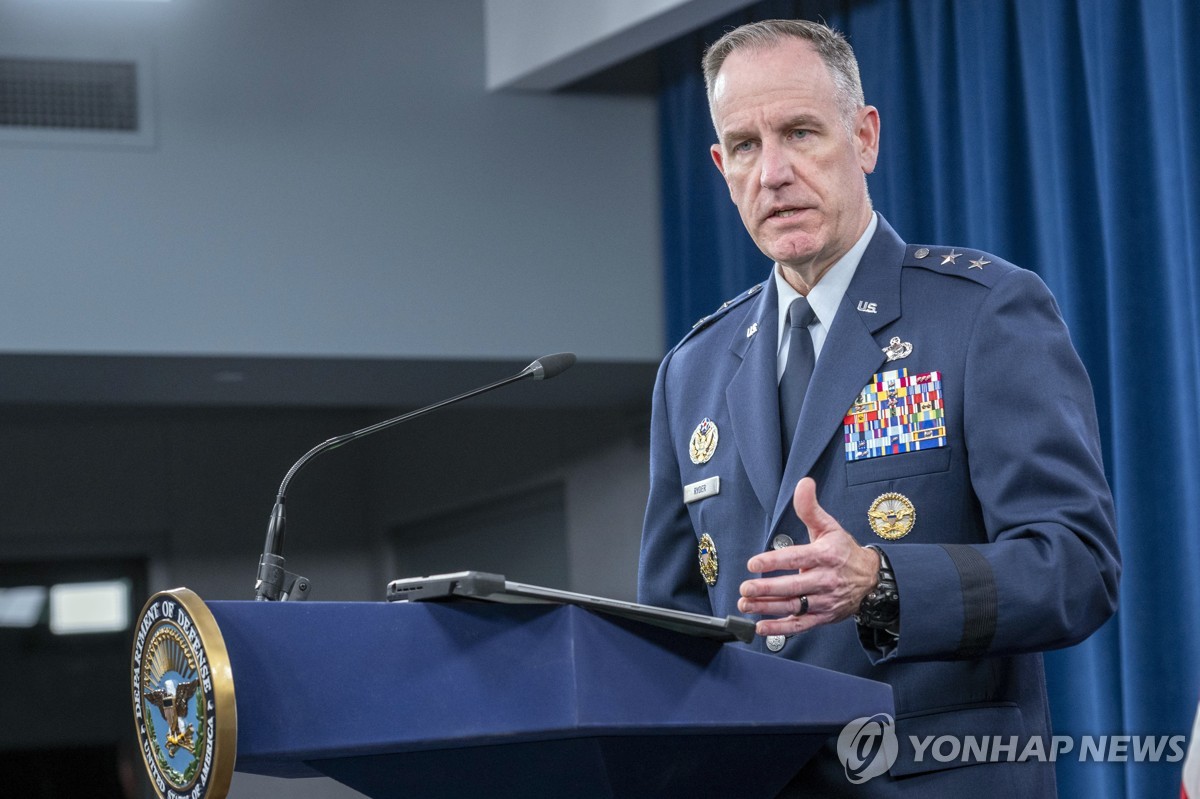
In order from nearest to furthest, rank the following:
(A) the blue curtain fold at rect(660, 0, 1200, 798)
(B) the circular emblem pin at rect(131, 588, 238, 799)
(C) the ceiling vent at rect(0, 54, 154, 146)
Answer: (B) the circular emblem pin at rect(131, 588, 238, 799)
(A) the blue curtain fold at rect(660, 0, 1200, 798)
(C) the ceiling vent at rect(0, 54, 154, 146)

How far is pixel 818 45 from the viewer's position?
4.92 ft

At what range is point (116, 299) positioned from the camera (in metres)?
3.98

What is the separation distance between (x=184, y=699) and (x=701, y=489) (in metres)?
0.63

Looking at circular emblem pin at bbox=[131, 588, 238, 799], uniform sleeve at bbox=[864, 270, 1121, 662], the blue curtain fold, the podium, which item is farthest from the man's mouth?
the blue curtain fold

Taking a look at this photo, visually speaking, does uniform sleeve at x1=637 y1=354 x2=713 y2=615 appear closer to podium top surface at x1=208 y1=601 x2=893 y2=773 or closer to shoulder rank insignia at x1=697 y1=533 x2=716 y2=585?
shoulder rank insignia at x1=697 y1=533 x2=716 y2=585

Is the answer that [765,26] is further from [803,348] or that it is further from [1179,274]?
[1179,274]

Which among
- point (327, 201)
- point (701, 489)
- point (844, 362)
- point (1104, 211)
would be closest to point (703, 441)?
point (701, 489)

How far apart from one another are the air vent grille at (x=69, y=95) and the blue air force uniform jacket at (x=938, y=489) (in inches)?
116

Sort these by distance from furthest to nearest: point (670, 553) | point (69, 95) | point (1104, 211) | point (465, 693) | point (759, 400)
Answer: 1. point (69, 95)
2. point (1104, 211)
3. point (670, 553)
4. point (759, 400)
5. point (465, 693)

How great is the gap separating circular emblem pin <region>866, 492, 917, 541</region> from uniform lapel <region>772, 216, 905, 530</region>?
0.07 metres

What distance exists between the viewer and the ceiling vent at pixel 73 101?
3.96 m

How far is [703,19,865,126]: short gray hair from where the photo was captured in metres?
1.50

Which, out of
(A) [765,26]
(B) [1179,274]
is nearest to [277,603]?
(A) [765,26]

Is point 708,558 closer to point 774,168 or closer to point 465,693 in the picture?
point 774,168
